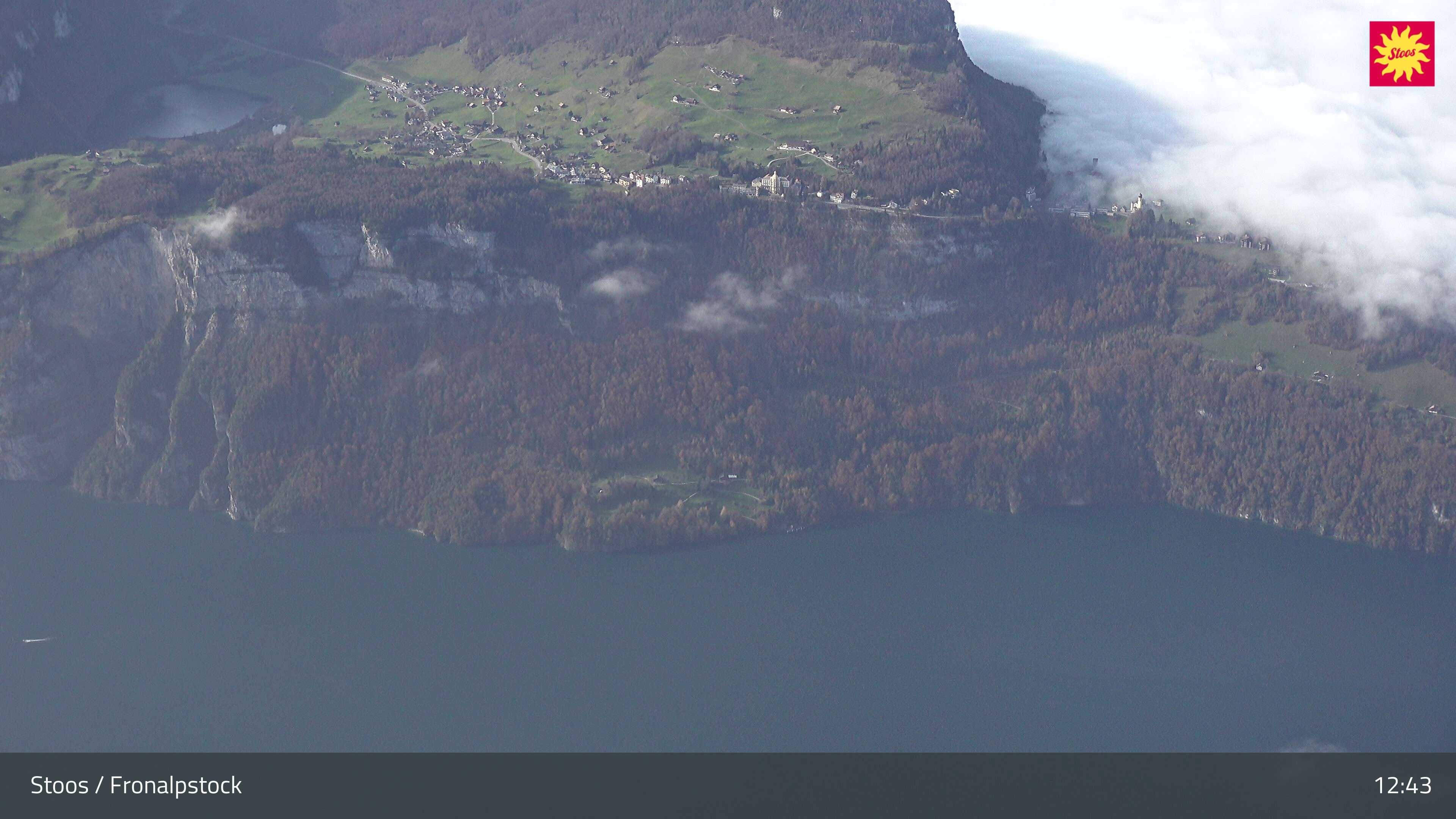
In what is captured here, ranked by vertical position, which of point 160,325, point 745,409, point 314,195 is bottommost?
point 745,409

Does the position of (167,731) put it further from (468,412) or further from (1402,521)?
(1402,521)

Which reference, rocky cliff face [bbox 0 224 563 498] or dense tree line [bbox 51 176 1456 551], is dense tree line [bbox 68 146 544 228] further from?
dense tree line [bbox 51 176 1456 551]

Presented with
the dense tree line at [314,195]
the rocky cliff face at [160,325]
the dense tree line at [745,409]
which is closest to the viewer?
the dense tree line at [745,409]

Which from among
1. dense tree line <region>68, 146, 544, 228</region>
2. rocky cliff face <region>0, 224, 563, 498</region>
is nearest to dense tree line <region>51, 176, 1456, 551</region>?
rocky cliff face <region>0, 224, 563, 498</region>

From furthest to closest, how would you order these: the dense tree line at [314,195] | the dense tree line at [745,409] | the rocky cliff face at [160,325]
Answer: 1. the dense tree line at [314,195]
2. the rocky cliff face at [160,325]
3. the dense tree line at [745,409]

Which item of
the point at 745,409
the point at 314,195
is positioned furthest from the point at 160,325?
the point at 745,409

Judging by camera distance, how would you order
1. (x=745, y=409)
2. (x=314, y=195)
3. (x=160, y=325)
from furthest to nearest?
1. (x=314, y=195)
2. (x=745, y=409)
3. (x=160, y=325)

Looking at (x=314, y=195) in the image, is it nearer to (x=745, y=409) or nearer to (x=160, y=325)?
(x=160, y=325)

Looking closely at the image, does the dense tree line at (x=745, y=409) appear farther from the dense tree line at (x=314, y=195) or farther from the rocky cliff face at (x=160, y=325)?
the dense tree line at (x=314, y=195)

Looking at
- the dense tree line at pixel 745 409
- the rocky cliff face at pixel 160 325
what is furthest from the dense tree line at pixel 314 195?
the dense tree line at pixel 745 409
